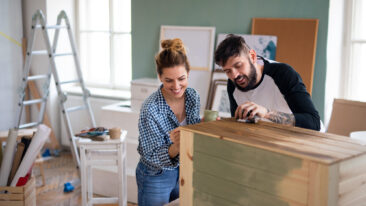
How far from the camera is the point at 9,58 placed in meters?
4.96

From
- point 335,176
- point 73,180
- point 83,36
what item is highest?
point 83,36

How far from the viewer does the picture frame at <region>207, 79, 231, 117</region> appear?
12.0 ft

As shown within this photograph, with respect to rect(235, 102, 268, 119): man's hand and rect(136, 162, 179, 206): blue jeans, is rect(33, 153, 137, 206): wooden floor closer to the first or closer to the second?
rect(136, 162, 179, 206): blue jeans

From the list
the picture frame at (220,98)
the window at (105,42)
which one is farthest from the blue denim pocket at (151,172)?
the window at (105,42)

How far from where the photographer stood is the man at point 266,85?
1686mm

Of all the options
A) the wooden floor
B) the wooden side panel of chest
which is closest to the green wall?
the wooden floor

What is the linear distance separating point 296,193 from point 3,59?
4596 millimetres

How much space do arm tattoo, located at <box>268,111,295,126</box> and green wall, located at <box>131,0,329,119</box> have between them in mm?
1846

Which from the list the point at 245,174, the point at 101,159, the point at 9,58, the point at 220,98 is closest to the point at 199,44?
the point at 220,98

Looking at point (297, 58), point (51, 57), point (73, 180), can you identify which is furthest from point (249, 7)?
point (73, 180)

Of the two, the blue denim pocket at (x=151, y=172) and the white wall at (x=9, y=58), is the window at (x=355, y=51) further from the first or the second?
the white wall at (x=9, y=58)

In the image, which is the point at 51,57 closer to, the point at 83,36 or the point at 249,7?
the point at 83,36

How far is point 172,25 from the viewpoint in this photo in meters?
4.12

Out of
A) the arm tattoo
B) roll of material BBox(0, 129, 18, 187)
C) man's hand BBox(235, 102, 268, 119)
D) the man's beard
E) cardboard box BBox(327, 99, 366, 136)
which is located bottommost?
roll of material BBox(0, 129, 18, 187)
